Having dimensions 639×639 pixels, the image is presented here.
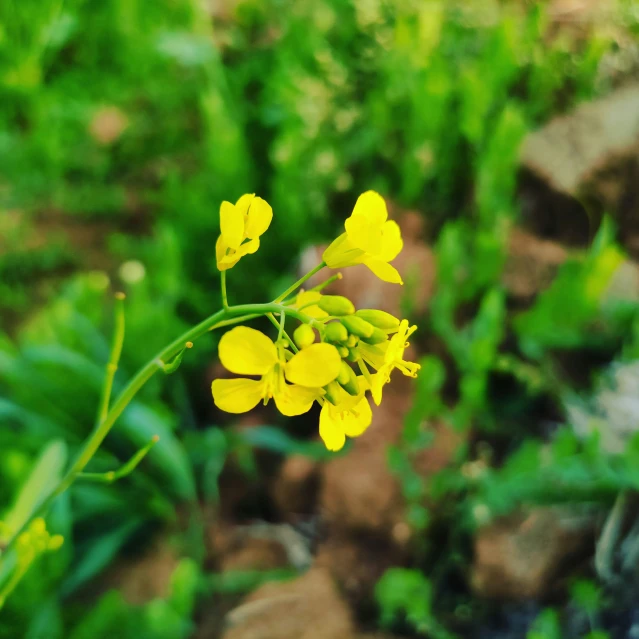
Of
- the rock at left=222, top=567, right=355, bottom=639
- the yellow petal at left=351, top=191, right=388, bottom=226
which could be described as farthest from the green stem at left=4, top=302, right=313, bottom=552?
the rock at left=222, top=567, right=355, bottom=639

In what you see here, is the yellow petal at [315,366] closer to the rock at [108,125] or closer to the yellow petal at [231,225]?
the yellow petal at [231,225]

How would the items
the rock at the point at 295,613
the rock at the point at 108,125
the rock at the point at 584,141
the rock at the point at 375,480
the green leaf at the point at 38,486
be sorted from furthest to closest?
the rock at the point at 108,125, the rock at the point at 584,141, the rock at the point at 375,480, the rock at the point at 295,613, the green leaf at the point at 38,486

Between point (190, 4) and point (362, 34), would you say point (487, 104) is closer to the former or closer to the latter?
point (362, 34)

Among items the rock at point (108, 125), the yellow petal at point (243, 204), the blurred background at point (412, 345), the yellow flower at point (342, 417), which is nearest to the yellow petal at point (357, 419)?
the yellow flower at point (342, 417)

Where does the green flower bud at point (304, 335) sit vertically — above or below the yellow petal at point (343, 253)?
below

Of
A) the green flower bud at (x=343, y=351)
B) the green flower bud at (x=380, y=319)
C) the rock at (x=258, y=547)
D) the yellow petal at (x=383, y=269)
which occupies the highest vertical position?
the yellow petal at (x=383, y=269)

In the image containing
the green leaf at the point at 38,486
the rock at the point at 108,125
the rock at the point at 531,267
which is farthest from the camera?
the rock at the point at 108,125

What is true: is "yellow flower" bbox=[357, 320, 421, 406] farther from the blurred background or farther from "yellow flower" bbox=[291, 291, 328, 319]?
the blurred background

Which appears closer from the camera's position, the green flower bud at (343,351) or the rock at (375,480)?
the green flower bud at (343,351)
